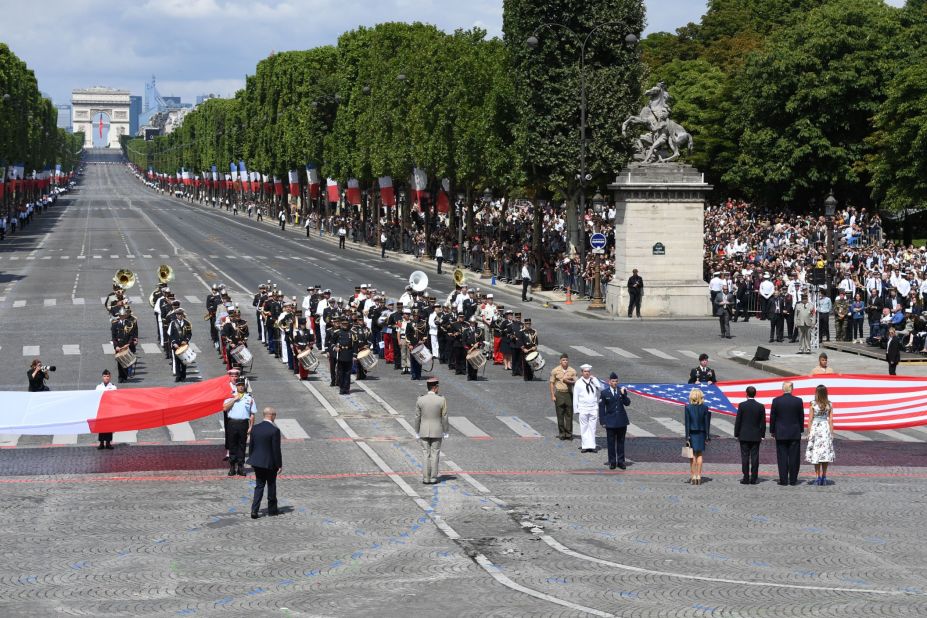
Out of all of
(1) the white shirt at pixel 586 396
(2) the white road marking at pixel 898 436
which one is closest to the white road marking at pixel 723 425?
(2) the white road marking at pixel 898 436

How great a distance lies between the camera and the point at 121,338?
3688cm

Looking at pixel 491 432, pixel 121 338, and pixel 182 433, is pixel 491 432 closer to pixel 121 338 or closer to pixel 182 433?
pixel 182 433

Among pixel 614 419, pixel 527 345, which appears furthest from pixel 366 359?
pixel 614 419

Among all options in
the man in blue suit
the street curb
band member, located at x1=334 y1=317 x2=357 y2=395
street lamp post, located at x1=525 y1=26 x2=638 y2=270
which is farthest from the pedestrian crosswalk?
street lamp post, located at x1=525 y1=26 x2=638 y2=270

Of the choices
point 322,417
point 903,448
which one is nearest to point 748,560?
point 903,448

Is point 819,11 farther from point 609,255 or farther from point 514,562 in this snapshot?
point 514,562

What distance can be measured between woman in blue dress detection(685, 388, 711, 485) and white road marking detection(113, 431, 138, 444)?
10.6 metres

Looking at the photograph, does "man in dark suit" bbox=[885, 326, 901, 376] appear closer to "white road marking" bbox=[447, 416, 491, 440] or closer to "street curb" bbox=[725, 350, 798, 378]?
"street curb" bbox=[725, 350, 798, 378]

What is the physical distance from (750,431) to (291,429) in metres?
9.93

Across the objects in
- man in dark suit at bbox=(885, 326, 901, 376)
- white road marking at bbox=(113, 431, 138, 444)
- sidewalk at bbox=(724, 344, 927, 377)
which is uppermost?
man in dark suit at bbox=(885, 326, 901, 376)

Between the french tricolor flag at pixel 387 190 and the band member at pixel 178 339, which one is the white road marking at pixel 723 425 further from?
the french tricolor flag at pixel 387 190

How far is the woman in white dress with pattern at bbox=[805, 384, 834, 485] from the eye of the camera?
78.3 feet

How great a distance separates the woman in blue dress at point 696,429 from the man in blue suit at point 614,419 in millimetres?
1386

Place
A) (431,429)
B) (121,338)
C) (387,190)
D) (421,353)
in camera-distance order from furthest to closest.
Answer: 1. (387,190)
2. (421,353)
3. (121,338)
4. (431,429)
